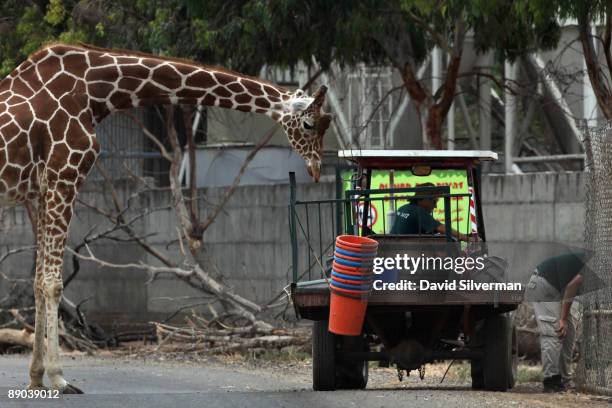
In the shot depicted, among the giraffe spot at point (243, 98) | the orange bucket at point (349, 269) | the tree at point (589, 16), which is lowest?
the orange bucket at point (349, 269)

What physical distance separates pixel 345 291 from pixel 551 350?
3217 millimetres

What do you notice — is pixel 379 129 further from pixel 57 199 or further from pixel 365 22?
pixel 57 199

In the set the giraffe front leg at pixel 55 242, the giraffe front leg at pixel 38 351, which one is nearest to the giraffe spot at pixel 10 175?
the giraffe front leg at pixel 55 242

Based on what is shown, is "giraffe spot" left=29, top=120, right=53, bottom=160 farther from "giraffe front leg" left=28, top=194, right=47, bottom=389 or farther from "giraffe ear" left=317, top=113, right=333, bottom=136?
"giraffe ear" left=317, top=113, right=333, bottom=136

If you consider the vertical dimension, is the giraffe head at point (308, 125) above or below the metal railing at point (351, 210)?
above

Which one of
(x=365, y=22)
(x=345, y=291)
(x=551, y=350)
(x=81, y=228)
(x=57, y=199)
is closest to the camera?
(x=345, y=291)

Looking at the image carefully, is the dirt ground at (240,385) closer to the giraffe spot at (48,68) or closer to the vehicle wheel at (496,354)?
the vehicle wheel at (496,354)

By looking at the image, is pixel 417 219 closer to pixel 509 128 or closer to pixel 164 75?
pixel 164 75

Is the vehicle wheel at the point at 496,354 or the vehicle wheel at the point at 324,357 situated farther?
the vehicle wheel at the point at 324,357

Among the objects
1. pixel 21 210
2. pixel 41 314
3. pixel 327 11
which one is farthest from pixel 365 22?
pixel 21 210

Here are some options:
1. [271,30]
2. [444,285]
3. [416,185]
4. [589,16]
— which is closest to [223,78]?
[416,185]

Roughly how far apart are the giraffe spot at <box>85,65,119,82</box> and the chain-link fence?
14.5 feet

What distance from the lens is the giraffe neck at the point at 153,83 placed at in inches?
468

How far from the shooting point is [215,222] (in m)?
22.2
